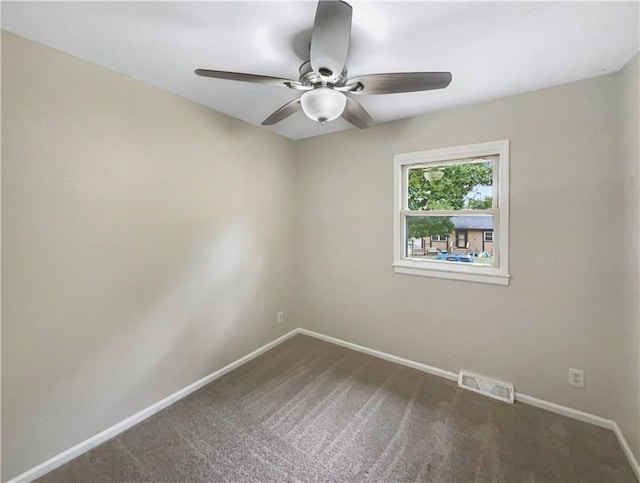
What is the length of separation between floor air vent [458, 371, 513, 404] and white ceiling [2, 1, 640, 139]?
7.63ft

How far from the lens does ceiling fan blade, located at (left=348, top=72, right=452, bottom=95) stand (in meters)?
1.31

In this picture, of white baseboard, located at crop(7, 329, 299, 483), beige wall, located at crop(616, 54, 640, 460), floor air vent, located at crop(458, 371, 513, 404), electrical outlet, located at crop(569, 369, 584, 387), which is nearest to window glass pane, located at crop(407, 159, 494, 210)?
beige wall, located at crop(616, 54, 640, 460)

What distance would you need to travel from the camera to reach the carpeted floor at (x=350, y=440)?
5.08 feet

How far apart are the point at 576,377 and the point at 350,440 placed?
5.58 feet

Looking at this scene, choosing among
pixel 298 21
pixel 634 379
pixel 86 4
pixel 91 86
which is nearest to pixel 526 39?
pixel 298 21

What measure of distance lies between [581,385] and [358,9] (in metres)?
2.80

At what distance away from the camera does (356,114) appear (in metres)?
1.87

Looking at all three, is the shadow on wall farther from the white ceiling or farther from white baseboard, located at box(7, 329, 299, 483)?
the white ceiling

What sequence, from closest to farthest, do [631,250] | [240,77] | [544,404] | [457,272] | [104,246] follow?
[240,77] → [631,250] → [104,246] → [544,404] → [457,272]

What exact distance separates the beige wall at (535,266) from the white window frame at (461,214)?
2.3 inches

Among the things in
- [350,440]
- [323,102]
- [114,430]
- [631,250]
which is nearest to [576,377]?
[631,250]

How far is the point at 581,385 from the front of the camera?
193 cm

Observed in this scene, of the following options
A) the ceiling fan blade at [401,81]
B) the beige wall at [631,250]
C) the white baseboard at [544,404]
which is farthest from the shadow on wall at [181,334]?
the beige wall at [631,250]

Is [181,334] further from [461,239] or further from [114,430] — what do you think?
[461,239]
